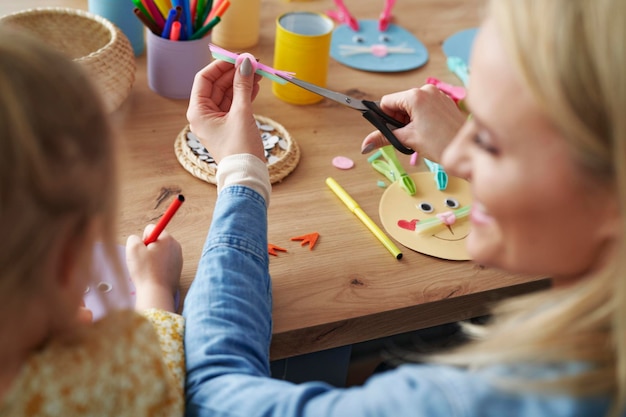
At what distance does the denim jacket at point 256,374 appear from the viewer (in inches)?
20.3

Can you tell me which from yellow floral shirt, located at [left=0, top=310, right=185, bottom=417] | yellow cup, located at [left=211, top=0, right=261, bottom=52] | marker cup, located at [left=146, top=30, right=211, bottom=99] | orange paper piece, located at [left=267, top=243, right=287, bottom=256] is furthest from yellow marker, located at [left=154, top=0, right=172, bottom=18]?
yellow floral shirt, located at [left=0, top=310, right=185, bottom=417]

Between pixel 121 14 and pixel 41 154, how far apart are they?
687 millimetres

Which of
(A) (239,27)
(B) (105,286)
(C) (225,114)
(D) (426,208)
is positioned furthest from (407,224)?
(A) (239,27)

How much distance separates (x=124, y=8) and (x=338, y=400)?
2.35 feet

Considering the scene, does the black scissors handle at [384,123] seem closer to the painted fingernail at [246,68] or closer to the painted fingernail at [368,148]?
the painted fingernail at [368,148]

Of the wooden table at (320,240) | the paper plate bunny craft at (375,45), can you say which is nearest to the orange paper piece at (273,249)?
the wooden table at (320,240)

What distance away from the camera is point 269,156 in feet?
3.04

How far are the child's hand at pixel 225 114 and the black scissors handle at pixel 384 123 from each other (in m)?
0.16

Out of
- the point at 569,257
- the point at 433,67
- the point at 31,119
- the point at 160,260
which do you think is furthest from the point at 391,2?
the point at 31,119

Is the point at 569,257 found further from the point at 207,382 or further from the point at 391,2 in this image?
the point at 391,2

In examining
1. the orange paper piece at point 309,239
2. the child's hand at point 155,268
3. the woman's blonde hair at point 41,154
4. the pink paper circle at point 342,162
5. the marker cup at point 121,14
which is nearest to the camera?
the woman's blonde hair at point 41,154

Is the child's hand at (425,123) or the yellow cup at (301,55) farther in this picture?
the yellow cup at (301,55)

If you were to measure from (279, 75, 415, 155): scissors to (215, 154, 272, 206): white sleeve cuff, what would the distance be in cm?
16

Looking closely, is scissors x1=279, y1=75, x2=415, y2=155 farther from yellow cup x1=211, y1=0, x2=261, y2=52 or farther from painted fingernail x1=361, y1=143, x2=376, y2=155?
yellow cup x1=211, y1=0, x2=261, y2=52
